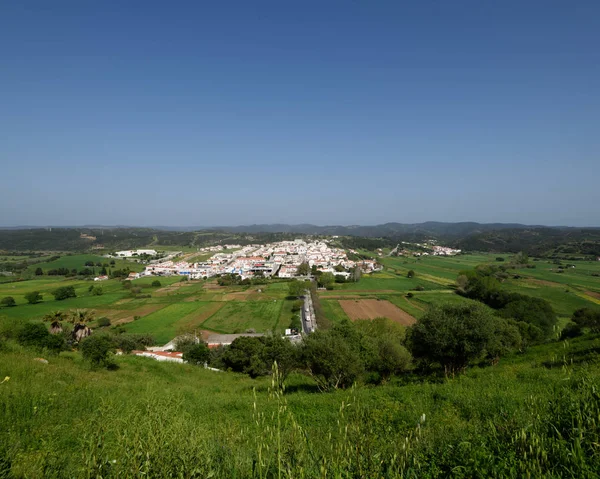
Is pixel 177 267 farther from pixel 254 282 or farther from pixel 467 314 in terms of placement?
pixel 467 314

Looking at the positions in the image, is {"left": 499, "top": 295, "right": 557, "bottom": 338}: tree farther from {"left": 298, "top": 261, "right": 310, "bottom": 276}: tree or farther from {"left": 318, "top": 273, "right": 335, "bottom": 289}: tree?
{"left": 298, "top": 261, "right": 310, "bottom": 276}: tree

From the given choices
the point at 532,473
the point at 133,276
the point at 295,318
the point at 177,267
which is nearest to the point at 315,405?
the point at 532,473

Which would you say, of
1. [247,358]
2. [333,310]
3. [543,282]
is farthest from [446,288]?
[247,358]

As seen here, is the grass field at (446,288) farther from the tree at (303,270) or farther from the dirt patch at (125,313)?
the dirt patch at (125,313)

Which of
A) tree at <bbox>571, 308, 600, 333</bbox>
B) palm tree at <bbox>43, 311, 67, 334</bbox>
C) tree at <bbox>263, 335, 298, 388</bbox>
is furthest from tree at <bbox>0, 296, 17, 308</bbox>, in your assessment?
tree at <bbox>571, 308, 600, 333</bbox>

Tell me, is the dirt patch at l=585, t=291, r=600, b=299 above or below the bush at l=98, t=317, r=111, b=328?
above
